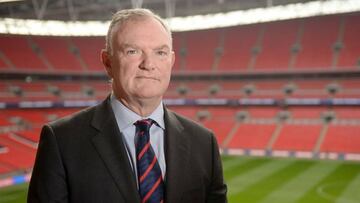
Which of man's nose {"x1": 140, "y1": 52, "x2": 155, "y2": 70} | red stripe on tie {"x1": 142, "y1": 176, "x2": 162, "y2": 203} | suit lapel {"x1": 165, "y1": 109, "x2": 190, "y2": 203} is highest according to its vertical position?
man's nose {"x1": 140, "y1": 52, "x2": 155, "y2": 70}

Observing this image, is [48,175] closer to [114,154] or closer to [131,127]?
[114,154]

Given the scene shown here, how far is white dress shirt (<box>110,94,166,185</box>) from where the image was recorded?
98.5 inches

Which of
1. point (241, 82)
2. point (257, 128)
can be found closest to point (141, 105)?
point (257, 128)

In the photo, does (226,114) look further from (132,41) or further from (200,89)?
(132,41)

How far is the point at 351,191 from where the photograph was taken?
19.1 meters

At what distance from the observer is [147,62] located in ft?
7.62

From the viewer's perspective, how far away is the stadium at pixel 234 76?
30.3 m

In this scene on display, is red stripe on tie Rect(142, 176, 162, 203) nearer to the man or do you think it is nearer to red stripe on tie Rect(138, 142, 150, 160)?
the man

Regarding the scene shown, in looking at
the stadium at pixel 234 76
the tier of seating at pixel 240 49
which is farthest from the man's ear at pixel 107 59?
the tier of seating at pixel 240 49

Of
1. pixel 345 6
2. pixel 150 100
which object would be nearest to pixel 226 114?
pixel 345 6

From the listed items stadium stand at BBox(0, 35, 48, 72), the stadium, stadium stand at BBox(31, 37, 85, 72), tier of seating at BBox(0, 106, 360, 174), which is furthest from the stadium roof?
tier of seating at BBox(0, 106, 360, 174)

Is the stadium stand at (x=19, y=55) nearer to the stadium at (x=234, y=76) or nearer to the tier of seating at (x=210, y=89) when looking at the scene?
the stadium at (x=234, y=76)

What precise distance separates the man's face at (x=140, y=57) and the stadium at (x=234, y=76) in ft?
75.6

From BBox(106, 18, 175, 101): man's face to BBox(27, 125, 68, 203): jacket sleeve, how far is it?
0.56 metres
